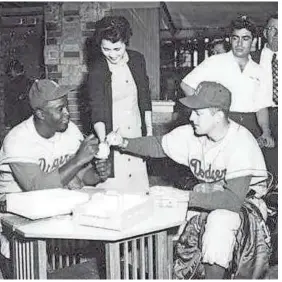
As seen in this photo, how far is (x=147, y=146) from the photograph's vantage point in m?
2.93

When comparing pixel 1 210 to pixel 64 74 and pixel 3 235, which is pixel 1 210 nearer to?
→ pixel 3 235

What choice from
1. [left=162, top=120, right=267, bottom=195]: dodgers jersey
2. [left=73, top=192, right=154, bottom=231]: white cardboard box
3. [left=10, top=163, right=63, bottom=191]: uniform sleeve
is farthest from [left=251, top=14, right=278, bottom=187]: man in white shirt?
[left=10, top=163, right=63, bottom=191]: uniform sleeve

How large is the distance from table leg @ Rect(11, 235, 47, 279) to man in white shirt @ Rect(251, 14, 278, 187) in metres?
1.72

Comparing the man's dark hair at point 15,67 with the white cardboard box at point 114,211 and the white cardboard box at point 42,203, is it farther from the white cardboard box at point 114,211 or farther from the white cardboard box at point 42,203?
the white cardboard box at point 114,211

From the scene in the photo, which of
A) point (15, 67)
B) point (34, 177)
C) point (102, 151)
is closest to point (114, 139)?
point (102, 151)

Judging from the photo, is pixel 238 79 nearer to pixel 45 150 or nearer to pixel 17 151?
pixel 45 150

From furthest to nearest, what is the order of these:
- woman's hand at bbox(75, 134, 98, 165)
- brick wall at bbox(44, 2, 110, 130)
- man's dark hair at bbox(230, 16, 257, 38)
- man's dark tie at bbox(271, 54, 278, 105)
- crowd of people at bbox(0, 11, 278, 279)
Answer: brick wall at bbox(44, 2, 110, 130) → man's dark tie at bbox(271, 54, 278, 105) → man's dark hair at bbox(230, 16, 257, 38) → woman's hand at bbox(75, 134, 98, 165) → crowd of people at bbox(0, 11, 278, 279)

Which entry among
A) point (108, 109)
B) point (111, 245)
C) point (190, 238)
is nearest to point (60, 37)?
point (108, 109)

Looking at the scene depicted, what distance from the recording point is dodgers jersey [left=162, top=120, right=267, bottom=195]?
243 centimetres

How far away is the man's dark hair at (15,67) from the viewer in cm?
658

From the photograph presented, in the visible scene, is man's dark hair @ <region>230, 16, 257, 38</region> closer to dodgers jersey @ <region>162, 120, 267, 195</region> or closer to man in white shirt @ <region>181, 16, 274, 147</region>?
man in white shirt @ <region>181, 16, 274, 147</region>

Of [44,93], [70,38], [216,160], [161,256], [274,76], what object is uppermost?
[70,38]

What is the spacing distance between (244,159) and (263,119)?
994 mm

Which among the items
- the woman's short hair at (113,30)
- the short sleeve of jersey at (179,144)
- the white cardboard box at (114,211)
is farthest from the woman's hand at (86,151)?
the woman's short hair at (113,30)
